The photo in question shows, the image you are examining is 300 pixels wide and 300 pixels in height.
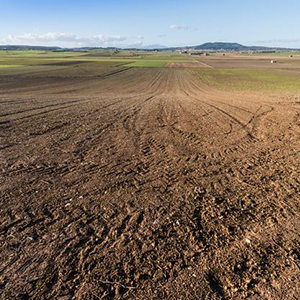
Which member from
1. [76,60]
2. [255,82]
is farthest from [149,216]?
[76,60]

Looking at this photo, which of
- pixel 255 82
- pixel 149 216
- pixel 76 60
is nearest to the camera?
pixel 149 216

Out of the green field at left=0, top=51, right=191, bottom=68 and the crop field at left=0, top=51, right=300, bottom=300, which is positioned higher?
the crop field at left=0, top=51, right=300, bottom=300

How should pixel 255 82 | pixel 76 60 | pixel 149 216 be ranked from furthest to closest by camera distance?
pixel 76 60 → pixel 255 82 → pixel 149 216

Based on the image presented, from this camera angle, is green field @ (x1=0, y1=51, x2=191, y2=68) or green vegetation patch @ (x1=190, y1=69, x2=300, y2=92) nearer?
green vegetation patch @ (x1=190, y1=69, x2=300, y2=92)

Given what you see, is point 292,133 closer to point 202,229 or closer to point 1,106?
point 202,229

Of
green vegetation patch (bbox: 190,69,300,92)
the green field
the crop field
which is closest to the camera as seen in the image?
the crop field

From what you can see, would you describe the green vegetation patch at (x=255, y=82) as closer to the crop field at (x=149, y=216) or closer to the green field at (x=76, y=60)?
the crop field at (x=149, y=216)

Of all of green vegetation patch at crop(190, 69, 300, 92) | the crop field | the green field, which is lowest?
green vegetation patch at crop(190, 69, 300, 92)

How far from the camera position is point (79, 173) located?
24.7ft

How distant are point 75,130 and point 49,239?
7.89 meters

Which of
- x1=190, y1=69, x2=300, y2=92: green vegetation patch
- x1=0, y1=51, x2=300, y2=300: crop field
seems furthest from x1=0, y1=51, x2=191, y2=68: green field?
x1=0, y1=51, x2=300, y2=300: crop field

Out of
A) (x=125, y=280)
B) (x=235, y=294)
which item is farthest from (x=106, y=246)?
(x=235, y=294)

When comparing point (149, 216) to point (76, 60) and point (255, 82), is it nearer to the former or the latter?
point (255, 82)

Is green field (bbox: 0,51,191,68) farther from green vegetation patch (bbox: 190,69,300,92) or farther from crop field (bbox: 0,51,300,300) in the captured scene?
crop field (bbox: 0,51,300,300)
